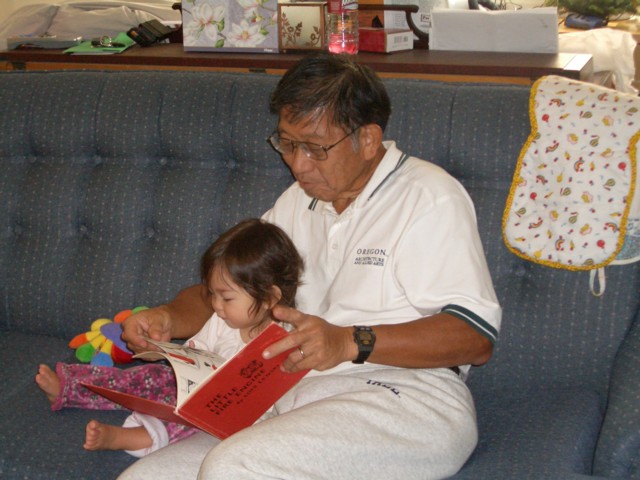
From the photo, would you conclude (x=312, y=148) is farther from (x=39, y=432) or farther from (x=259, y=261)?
(x=39, y=432)

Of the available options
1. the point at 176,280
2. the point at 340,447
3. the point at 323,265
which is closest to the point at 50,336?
the point at 176,280

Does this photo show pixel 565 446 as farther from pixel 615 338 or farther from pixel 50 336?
Answer: pixel 50 336

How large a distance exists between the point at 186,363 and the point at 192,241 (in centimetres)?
59

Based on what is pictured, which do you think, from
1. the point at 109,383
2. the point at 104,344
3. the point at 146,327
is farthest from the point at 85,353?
the point at 146,327

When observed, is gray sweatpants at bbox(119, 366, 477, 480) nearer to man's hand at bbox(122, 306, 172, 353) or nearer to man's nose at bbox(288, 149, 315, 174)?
man's hand at bbox(122, 306, 172, 353)

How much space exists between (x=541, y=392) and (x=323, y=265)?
0.54 meters

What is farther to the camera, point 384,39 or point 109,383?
point 384,39

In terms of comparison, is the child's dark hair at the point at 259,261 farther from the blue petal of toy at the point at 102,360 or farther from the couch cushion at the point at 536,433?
the couch cushion at the point at 536,433

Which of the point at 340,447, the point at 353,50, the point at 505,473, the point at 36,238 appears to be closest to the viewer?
the point at 340,447

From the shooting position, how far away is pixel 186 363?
1477 millimetres

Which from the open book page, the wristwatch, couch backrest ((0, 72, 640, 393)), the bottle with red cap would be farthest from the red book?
the bottle with red cap

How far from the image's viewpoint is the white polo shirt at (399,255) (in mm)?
1474

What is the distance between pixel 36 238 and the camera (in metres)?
2.16

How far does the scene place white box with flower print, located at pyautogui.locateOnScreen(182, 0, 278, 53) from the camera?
281 centimetres
